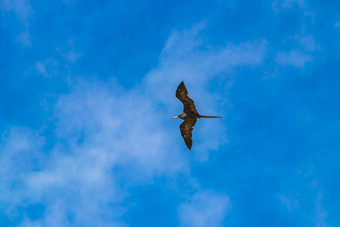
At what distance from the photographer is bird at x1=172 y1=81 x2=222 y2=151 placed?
40094mm

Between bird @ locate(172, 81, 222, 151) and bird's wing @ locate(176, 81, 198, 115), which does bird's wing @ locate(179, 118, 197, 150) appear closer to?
bird @ locate(172, 81, 222, 151)

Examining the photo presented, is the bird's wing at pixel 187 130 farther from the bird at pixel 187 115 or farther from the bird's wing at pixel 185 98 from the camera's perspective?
the bird's wing at pixel 185 98

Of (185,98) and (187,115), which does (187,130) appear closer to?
(187,115)

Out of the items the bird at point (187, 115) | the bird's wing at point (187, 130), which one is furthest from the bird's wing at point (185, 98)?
the bird's wing at point (187, 130)

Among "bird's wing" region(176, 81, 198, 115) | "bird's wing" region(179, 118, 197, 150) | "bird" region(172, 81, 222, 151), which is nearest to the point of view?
"bird's wing" region(176, 81, 198, 115)

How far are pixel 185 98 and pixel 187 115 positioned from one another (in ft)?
10.4

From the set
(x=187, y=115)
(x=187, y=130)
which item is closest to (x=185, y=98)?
(x=187, y=115)

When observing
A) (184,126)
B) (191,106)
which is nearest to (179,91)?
(191,106)

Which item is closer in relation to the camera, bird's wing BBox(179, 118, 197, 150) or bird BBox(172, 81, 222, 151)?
bird BBox(172, 81, 222, 151)

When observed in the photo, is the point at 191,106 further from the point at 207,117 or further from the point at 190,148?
the point at 190,148

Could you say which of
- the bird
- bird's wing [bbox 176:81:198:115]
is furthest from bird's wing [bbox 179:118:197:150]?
bird's wing [bbox 176:81:198:115]

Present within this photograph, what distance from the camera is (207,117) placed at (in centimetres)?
3975

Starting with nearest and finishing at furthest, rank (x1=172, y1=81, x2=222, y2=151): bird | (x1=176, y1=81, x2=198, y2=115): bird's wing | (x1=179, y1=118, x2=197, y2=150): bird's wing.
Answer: (x1=176, y1=81, x2=198, y2=115): bird's wing → (x1=172, y1=81, x2=222, y2=151): bird → (x1=179, y1=118, x2=197, y2=150): bird's wing

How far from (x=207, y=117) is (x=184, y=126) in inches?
224
